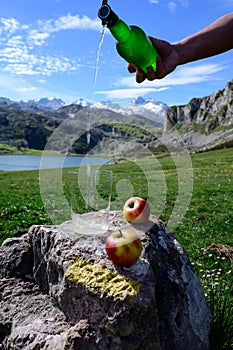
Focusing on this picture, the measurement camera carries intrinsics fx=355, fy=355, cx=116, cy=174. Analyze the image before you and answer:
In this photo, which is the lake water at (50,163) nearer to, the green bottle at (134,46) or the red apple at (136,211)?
the red apple at (136,211)

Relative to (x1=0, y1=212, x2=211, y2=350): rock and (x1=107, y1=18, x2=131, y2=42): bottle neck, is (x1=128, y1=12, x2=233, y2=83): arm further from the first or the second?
(x1=0, y1=212, x2=211, y2=350): rock

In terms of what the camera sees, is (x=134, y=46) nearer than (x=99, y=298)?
No

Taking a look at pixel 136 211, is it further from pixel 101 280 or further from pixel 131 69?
pixel 131 69

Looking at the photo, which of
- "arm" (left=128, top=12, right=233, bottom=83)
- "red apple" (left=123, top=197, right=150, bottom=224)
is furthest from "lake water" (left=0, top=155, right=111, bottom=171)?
"arm" (left=128, top=12, right=233, bottom=83)

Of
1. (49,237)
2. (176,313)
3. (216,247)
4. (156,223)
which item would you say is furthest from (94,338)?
(216,247)

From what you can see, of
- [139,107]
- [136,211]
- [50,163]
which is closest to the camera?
[136,211]

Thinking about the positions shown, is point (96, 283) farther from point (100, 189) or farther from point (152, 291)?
point (100, 189)

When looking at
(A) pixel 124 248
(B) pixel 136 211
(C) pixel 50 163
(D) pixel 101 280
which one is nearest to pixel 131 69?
(B) pixel 136 211
